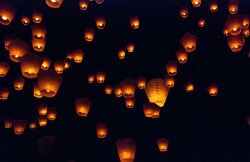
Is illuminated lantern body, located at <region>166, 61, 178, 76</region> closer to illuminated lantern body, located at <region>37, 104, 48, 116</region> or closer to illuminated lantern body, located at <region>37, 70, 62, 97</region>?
illuminated lantern body, located at <region>37, 70, 62, 97</region>

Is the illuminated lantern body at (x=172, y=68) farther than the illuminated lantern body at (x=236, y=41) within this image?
Yes

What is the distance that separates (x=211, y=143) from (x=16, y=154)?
5.50 metres

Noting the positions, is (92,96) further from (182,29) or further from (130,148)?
(130,148)

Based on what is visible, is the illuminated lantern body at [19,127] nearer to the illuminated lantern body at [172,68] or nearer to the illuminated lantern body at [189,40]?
the illuminated lantern body at [172,68]

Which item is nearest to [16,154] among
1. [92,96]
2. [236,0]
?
[92,96]

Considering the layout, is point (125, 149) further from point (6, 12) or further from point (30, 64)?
point (6, 12)

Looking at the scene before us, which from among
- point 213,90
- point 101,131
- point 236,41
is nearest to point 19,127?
point 101,131

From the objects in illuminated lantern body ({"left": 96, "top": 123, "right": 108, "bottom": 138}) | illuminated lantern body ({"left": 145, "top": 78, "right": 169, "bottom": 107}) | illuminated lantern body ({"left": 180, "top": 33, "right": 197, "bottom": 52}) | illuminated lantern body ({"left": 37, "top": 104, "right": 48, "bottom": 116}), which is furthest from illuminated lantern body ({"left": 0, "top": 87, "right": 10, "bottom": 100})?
illuminated lantern body ({"left": 180, "top": 33, "right": 197, "bottom": 52})

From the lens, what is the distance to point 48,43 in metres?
11.6

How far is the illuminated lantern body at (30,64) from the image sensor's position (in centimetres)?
572

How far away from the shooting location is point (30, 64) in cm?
575

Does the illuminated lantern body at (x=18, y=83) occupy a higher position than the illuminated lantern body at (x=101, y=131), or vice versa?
the illuminated lantern body at (x=18, y=83)

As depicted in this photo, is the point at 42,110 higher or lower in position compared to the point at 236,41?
lower

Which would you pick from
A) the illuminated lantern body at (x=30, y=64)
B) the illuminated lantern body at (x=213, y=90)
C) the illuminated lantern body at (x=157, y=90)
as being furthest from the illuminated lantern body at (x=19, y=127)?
the illuminated lantern body at (x=213, y=90)
